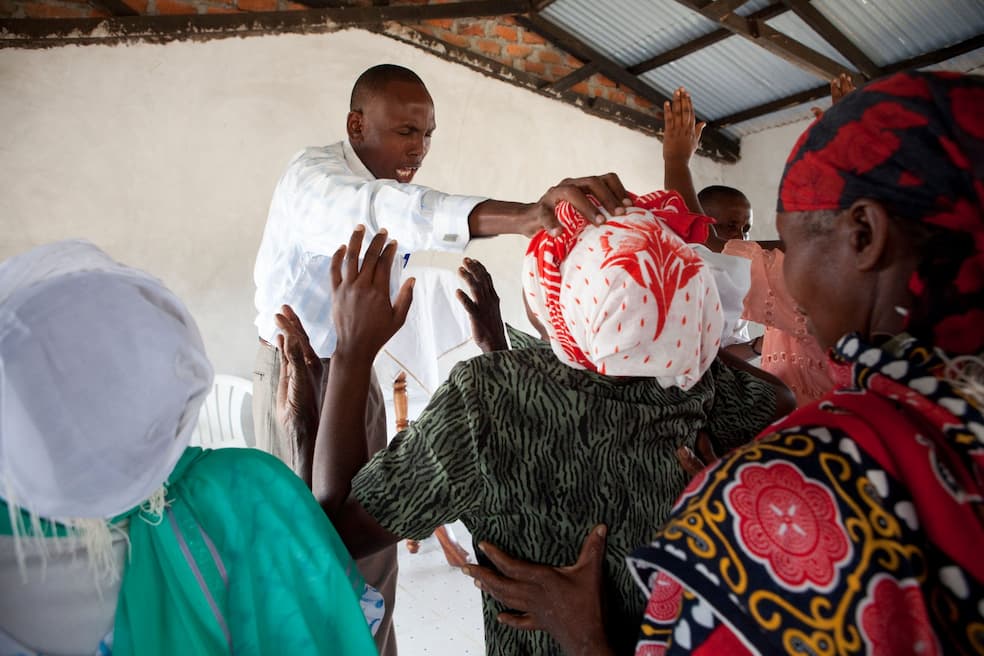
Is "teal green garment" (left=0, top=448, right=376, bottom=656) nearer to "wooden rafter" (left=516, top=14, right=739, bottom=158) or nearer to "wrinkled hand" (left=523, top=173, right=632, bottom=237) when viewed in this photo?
"wrinkled hand" (left=523, top=173, right=632, bottom=237)

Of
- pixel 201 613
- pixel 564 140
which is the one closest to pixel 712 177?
pixel 564 140

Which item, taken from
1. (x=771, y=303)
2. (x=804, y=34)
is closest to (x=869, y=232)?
(x=771, y=303)

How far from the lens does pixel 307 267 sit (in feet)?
6.56

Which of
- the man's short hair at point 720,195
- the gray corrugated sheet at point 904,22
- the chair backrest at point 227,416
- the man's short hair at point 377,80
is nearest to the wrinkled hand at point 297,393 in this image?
the man's short hair at point 377,80

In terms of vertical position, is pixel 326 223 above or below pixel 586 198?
below

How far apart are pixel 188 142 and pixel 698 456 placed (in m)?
3.90

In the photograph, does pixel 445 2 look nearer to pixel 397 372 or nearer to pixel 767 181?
pixel 397 372

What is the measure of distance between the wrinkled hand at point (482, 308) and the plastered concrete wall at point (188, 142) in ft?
9.81

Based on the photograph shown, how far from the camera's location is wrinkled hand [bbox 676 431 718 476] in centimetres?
108

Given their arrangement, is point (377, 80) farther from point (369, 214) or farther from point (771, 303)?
point (771, 303)

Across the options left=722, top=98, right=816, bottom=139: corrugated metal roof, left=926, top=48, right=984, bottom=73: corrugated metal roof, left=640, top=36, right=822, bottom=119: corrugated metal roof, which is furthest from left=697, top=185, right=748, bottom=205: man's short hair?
left=722, top=98, right=816, bottom=139: corrugated metal roof

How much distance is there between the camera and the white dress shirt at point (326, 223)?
155 centimetres

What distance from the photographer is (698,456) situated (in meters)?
1.14

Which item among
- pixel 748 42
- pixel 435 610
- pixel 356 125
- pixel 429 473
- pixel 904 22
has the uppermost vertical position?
pixel 904 22
